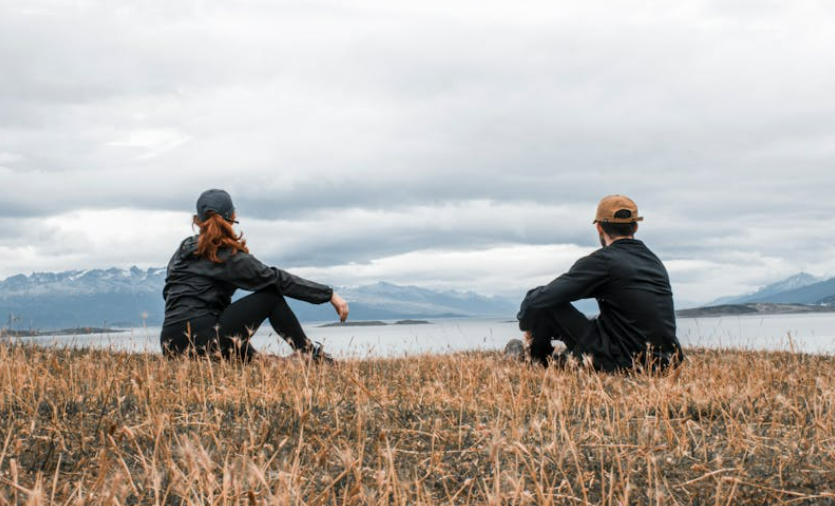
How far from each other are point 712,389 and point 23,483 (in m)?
5.07

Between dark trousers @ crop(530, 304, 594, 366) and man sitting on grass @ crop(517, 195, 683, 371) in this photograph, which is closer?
man sitting on grass @ crop(517, 195, 683, 371)

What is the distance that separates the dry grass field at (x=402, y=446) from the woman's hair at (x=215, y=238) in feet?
7.03

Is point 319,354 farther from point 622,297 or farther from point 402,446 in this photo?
point 402,446

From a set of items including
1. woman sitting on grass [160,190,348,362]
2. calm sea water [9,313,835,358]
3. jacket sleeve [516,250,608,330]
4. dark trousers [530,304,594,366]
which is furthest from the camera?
calm sea water [9,313,835,358]

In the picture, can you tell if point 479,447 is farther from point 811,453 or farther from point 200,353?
point 200,353

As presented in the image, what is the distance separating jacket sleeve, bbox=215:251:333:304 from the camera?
8062mm

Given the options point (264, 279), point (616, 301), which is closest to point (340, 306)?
point (264, 279)

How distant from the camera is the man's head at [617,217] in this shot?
7.31 m

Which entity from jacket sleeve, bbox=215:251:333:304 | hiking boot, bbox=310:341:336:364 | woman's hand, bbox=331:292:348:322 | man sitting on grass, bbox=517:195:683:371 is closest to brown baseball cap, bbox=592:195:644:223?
man sitting on grass, bbox=517:195:683:371

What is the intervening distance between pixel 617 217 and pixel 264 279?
411cm

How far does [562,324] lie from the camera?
25.3ft

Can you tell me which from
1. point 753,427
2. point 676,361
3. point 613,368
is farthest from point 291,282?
point 753,427

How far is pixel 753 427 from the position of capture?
462 cm

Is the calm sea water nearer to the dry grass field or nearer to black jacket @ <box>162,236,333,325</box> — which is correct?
black jacket @ <box>162,236,333,325</box>
